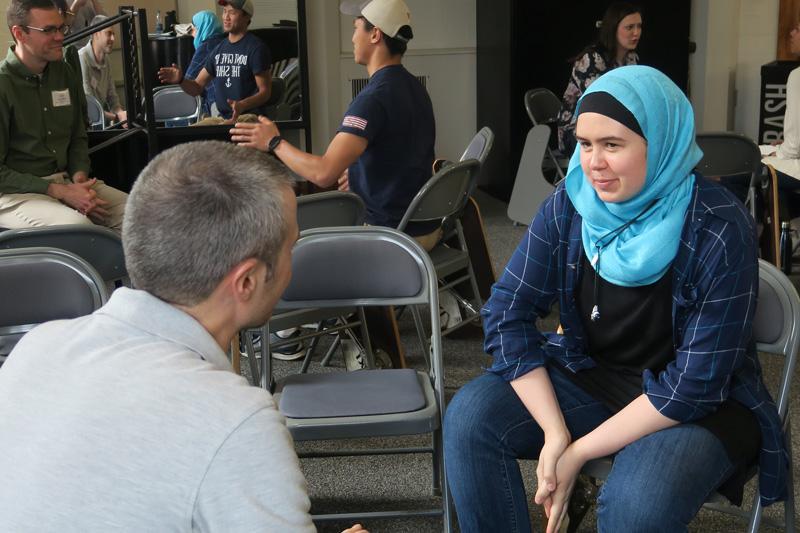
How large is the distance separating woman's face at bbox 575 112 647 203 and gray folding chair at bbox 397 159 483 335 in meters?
1.39

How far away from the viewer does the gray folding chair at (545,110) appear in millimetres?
5887

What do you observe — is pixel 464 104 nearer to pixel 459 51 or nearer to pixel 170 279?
pixel 459 51

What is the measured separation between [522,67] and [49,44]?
3.65m

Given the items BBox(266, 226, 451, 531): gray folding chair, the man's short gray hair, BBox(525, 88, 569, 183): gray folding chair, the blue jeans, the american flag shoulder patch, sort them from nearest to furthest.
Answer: the man's short gray hair
the blue jeans
BBox(266, 226, 451, 531): gray folding chair
the american flag shoulder patch
BBox(525, 88, 569, 183): gray folding chair

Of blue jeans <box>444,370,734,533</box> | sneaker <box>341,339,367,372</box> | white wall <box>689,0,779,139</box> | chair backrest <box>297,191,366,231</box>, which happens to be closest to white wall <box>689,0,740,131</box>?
white wall <box>689,0,779,139</box>

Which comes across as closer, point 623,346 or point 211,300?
point 211,300

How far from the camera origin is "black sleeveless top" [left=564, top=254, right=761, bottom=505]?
74.1 inches

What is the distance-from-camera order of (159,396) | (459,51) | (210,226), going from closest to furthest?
(159,396) < (210,226) < (459,51)

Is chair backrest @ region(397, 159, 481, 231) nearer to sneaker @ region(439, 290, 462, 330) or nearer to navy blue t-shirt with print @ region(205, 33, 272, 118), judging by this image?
sneaker @ region(439, 290, 462, 330)

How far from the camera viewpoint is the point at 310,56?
6430 mm

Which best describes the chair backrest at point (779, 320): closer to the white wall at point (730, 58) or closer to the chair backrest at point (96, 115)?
the chair backrest at point (96, 115)

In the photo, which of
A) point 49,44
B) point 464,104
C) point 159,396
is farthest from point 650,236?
point 464,104

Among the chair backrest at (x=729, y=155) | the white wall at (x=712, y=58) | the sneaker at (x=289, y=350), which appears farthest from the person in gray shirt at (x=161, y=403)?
the white wall at (x=712, y=58)

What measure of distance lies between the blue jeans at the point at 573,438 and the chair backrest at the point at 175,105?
13.4ft
